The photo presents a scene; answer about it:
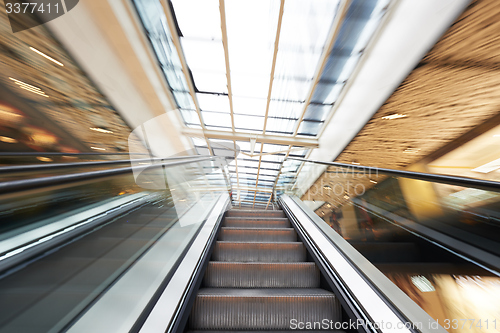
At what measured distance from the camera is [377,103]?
5.06 metres

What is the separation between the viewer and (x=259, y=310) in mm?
1728

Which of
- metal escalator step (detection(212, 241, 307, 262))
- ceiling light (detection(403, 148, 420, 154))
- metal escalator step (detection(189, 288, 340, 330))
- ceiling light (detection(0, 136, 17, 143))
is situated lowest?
metal escalator step (detection(189, 288, 340, 330))

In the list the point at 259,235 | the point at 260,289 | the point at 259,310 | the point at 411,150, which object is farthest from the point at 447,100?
the point at 259,310

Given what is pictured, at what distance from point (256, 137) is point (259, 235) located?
700cm

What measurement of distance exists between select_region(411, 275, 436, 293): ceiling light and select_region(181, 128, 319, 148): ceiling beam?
829cm

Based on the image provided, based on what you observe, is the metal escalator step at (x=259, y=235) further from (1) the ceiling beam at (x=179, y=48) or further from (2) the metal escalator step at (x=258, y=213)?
(1) the ceiling beam at (x=179, y=48)

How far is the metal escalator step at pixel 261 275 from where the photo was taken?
7.09ft

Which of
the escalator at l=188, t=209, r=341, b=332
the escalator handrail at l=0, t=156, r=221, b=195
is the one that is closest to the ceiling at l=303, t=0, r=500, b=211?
the escalator at l=188, t=209, r=341, b=332

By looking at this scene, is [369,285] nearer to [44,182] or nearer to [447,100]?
[44,182]

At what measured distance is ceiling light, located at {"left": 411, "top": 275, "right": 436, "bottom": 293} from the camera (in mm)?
1535

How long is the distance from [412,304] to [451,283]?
498 mm

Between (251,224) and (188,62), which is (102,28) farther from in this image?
(251,224)

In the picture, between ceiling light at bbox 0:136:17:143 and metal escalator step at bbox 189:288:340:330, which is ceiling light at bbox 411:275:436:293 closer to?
metal escalator step at bbox 189:288:340:330

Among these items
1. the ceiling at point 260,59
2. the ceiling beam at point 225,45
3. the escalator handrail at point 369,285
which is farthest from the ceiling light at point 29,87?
the escalator handrail at point 369,285
